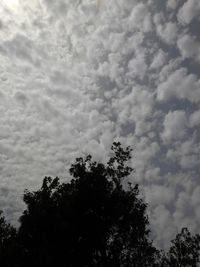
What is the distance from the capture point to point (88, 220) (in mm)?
40406

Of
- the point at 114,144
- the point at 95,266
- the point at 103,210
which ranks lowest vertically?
the point at 95,266

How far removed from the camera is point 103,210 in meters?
41.1

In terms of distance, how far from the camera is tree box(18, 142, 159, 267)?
3747 cm

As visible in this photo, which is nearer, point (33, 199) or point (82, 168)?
point (33, 199)

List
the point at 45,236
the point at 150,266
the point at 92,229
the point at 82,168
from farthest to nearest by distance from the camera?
the point at 150,266 → the point at 82,168 → the point at 92,229 → the point at 45,236

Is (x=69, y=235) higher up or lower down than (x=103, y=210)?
lower down

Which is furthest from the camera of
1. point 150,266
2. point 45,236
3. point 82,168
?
point 150,266

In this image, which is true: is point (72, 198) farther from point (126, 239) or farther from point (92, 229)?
point (126, 239)

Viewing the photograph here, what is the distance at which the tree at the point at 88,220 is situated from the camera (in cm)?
3747

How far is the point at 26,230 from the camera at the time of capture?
3822 cm

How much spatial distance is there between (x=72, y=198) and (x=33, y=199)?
14.4 feet

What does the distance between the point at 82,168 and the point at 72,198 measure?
462cm

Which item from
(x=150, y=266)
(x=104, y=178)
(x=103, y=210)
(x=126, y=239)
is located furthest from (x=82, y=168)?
(x=150, y=266)

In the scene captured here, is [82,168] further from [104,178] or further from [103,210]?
[103,210]
